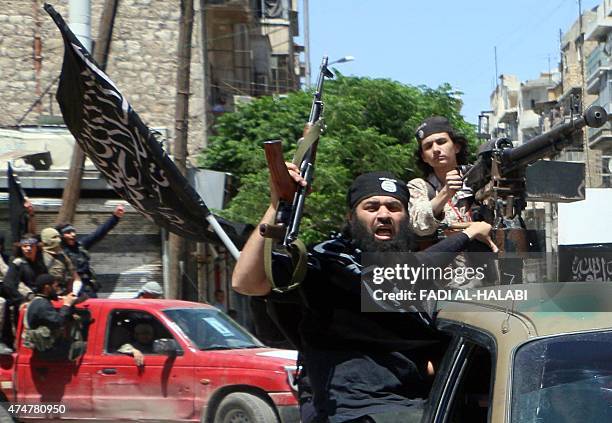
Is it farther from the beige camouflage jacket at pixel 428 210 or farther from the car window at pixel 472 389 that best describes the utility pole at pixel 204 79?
the car window at pixel 472 389

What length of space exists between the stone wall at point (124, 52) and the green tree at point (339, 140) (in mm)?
2104

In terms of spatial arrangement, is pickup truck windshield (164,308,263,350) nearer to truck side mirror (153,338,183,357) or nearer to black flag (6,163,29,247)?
truck side mirror (153,338,183,357)

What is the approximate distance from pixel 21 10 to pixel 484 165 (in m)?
21.9

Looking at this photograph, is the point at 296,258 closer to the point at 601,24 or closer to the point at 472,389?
the point at 472,389

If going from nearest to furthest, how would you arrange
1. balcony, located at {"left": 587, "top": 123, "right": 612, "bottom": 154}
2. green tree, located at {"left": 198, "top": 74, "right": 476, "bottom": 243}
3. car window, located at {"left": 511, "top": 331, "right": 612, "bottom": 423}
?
1. car window, located at {"left": 511, "top": 331, "right": 612, "bottom": 423}
2. green tree, located at {"left": 198, "top": 74, "right": 476, "bottom": 243}
3. balcony, located at {"left": 587, "top": 123, "right": 612, "bottom": 154}

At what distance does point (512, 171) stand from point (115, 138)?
7716 mm

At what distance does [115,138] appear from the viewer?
37.1ft

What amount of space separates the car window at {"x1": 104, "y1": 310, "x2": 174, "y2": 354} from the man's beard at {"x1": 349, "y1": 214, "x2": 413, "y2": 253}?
6.79 metres

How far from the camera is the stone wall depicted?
79.8ft

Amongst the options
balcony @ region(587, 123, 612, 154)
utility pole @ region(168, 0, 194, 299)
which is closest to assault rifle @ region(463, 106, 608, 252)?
utility pole @ region(168, 0, 194, 299)

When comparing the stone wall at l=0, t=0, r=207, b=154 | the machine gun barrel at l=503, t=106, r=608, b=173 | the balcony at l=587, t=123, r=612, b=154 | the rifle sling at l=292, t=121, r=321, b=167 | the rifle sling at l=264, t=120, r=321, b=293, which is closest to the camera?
the rifle sling at l=264, t=120, r=321, b=293

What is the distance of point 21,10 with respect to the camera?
24609 millimetres

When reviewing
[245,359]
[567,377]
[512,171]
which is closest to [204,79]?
[245,359]

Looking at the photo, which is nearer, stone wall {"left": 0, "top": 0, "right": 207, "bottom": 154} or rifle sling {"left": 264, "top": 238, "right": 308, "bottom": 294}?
rifle sling {"left": 264, "top": 238, "right": 308, "bottom": 294}
